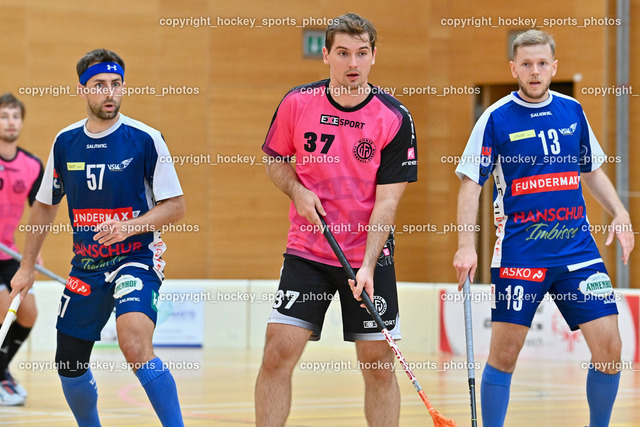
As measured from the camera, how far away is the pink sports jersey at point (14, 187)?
26.3 feet

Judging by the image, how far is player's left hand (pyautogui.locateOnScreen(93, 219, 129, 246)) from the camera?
4805 millimetres

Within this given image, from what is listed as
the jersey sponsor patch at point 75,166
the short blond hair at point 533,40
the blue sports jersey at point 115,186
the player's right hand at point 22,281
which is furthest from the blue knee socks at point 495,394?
the player's right hand at point 22,281

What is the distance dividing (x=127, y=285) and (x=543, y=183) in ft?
6.74

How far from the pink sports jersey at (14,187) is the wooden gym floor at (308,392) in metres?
1.35

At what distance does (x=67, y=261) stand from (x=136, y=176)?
835 cm

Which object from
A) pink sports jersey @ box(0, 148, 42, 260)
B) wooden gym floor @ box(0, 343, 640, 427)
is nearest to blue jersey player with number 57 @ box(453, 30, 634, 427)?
wooden gym floor @ box(0, 343, 640, 427)

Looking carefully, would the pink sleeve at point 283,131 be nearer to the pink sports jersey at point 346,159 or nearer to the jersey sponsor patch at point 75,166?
the pink sports jersey at point 346,159

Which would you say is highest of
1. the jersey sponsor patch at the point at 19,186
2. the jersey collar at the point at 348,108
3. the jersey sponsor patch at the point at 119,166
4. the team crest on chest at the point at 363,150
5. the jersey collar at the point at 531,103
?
the jersey collar at the point at 531,103

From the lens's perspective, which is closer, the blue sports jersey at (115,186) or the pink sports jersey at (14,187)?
the blue sports jersey at (115,186)

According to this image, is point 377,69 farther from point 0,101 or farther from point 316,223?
point 316,223

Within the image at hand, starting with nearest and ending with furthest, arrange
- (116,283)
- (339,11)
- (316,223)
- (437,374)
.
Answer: (316,223)
(116,283)
(437,374)
(339,11)

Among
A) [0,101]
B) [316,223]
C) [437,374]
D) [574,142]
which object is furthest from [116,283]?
[437,374]

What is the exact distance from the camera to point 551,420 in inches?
275

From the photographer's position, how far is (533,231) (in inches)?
199
